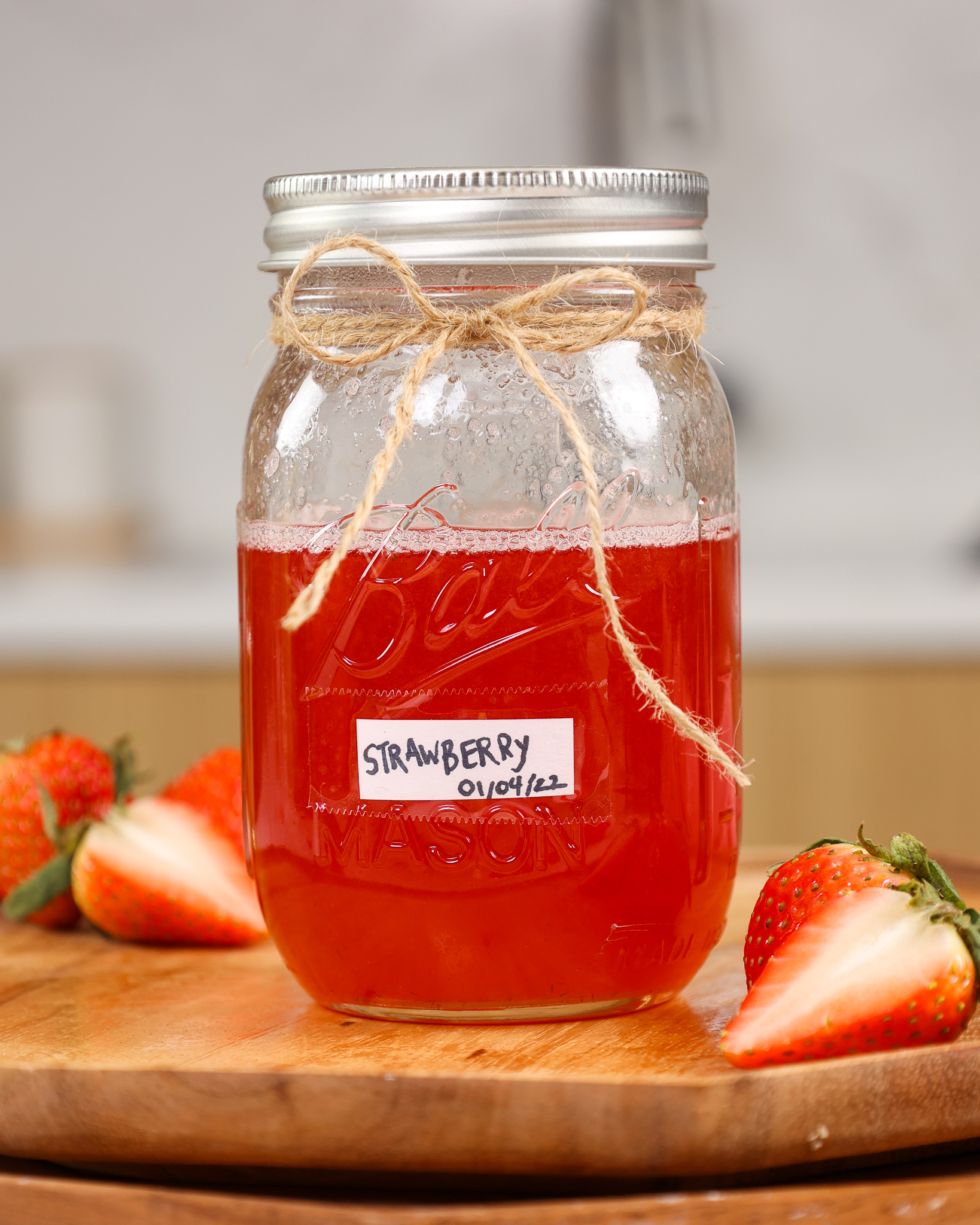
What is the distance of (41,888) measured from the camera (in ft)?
3.15

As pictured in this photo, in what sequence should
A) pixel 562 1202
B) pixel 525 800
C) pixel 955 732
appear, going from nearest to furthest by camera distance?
1. pixel 562 1202
2. pixel 525 800
3. pixel 955 732

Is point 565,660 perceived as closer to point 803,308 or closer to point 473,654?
point 473,654

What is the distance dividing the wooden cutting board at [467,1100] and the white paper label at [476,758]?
114 millimetres

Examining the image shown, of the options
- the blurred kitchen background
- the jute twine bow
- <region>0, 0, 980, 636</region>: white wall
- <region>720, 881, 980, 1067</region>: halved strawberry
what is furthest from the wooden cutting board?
<region>0, 0, 980, 636</region>: white wall

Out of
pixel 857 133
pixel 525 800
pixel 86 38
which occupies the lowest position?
pixel 525 800

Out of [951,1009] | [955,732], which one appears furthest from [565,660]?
[955,732]

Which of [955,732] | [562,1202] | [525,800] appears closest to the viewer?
[562,1202]

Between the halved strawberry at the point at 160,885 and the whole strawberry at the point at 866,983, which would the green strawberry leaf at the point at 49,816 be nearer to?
the halved strawberry at the point at 160,885

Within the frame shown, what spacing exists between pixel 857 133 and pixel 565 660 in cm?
225

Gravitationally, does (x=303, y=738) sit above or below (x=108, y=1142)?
above

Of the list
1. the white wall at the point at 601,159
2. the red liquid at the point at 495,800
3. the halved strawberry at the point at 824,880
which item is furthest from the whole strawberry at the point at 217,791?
the white wall at the point at 601,159

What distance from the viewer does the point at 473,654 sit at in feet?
2.38

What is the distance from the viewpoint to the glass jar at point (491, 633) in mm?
724

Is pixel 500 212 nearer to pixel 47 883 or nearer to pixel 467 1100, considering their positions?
pixel 467 1100
